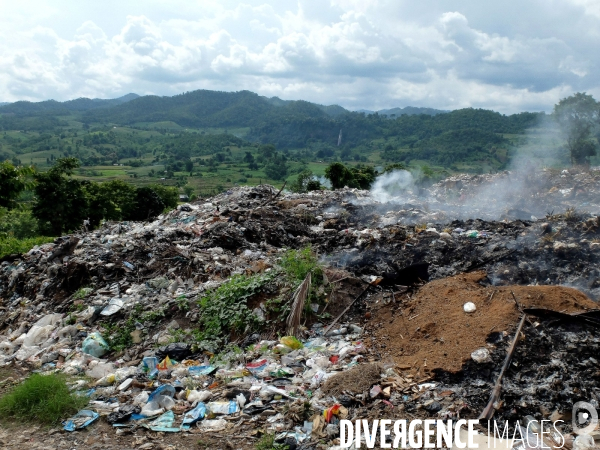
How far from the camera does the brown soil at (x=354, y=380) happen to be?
11.9ft

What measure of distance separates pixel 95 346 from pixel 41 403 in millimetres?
1486

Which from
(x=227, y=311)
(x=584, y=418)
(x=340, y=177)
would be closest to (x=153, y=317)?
(x=227, y=311)

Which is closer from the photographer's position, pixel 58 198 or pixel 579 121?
pixel 58 198

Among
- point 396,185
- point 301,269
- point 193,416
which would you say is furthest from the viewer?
point 396,185

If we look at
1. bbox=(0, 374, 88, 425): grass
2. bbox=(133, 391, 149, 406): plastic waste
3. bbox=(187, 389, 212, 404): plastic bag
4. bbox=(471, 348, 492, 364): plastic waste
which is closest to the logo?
bbox=(471, 348, 492, 364): plastic waste

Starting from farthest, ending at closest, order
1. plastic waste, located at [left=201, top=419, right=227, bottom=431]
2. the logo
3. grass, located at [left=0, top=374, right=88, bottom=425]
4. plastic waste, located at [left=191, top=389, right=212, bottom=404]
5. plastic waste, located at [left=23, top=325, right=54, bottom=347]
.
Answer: plastic waste, located at [left=23, top=325, right=54, bottom=347] < plastic waste, located at [left=191, top=389, right=212, bottom=404] < grass, located at [left=0, top=374, right=88, bottom=425] < plastic waste, located at [left=201, top=419, right=227, bottom=431] < the logo

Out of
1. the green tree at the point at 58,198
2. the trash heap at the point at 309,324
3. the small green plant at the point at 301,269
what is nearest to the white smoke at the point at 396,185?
the trash heap at the point at 309,324

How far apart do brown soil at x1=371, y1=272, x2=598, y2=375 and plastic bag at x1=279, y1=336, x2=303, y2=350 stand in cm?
83

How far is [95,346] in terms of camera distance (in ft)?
17.2

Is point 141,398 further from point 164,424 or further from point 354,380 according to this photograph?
point 354,380

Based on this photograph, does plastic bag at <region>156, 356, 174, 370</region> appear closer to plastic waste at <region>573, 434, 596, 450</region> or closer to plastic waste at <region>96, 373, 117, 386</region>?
plastic waste at <region>96, 373, 117, 386</region>

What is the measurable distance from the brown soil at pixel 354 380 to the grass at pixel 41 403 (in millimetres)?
2215

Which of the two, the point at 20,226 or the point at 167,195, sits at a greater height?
the point at 167,195

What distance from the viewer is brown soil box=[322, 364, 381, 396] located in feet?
11.9
